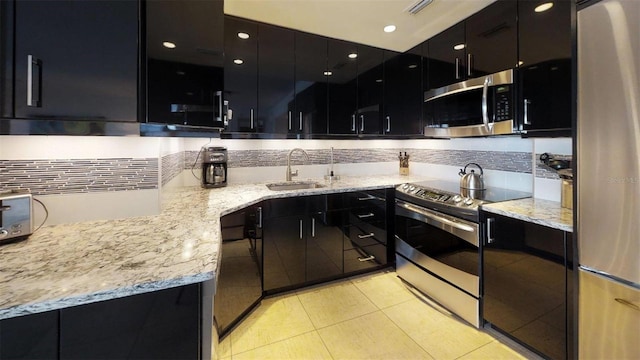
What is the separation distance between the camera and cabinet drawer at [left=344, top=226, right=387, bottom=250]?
7.97 ft

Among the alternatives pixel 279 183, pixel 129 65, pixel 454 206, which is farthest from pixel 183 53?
pixel 454 206

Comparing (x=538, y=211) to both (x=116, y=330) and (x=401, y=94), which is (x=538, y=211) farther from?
(x=116, y=330)

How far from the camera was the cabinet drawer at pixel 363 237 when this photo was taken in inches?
95.6

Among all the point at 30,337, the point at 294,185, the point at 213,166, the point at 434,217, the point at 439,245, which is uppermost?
the point at 213,166

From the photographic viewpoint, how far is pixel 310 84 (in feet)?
8.10

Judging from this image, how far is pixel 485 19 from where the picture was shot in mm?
1928

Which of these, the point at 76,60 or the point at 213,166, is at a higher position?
the point at 76,60

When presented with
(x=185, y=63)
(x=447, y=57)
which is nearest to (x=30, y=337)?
(x=185, y=63)

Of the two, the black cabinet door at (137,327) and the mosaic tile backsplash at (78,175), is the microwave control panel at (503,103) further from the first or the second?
the mosaic tile backsplash at (78,175)

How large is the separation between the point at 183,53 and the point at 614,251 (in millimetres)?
2175

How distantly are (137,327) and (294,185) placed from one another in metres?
1.94

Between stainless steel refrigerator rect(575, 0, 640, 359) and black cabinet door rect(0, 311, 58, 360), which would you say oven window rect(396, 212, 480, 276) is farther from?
black cabinet door rect(0, 311, 58, 360)

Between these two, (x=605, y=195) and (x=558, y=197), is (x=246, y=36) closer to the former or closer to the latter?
(x=605, y=195)

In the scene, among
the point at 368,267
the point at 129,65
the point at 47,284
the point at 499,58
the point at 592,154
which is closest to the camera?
the point at 47,284
